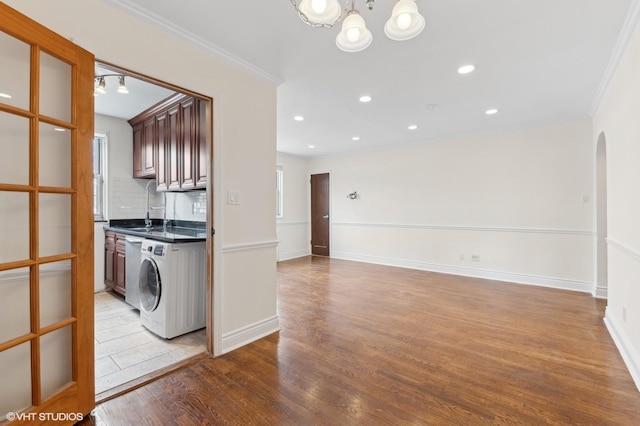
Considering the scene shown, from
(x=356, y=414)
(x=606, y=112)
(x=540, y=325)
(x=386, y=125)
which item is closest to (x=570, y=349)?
(x=540, y=325)

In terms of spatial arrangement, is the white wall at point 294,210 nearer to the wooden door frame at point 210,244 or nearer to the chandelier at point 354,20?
the wooden door frame at point 210,244

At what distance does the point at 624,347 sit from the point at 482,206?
2.85 m

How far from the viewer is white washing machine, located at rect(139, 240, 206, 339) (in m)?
2.51

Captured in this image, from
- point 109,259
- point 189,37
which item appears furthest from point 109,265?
point 189,37

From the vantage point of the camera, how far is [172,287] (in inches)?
99.1

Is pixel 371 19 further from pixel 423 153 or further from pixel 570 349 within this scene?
pixel 423 153

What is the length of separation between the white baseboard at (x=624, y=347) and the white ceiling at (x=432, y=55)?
227cm

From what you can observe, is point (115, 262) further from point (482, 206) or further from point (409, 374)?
point (482, 206)

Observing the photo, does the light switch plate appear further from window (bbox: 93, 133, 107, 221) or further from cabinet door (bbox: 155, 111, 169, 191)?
window (bbox: 93, 133, 107, 221)

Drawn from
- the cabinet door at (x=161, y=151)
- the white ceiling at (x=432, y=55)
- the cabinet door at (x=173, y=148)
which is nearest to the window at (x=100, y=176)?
the cabinet door at (x=161, y=151)

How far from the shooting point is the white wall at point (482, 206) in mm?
4078

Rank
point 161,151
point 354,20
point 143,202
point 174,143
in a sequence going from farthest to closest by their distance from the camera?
point 143,202 → point 161,151 → point 174,143 → point 354,20

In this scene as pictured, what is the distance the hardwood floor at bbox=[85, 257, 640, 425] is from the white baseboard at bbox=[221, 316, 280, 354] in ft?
0.22

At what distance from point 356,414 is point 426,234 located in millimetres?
4275
